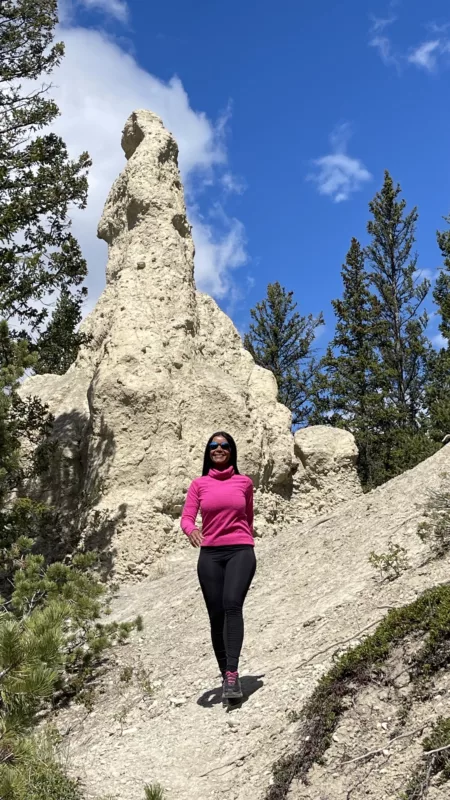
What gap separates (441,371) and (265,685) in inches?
940

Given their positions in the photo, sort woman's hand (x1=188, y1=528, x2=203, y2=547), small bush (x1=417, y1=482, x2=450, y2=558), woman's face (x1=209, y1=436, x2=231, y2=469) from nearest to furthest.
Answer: woman's hand (x1=188, y1=528, x2=203, y2=547)
woman's face (x1=209, y1=436, x2=231, y2=469)
small bush (x1=417, y1=482, x2=450, y2=558)

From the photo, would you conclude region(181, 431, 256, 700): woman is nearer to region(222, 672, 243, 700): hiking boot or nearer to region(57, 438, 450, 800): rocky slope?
region(222, 672, 243, 700): hiking boot

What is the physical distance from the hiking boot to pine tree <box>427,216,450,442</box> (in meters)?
16.9

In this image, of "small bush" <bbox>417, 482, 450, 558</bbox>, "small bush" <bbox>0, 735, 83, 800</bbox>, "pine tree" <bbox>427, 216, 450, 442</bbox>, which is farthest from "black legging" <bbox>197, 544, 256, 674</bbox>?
"pine tree" <bbox>427, 216, 450, 442</bbox>

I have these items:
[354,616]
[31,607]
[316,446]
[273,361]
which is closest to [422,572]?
[354,616]

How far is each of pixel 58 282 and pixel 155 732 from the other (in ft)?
28.6

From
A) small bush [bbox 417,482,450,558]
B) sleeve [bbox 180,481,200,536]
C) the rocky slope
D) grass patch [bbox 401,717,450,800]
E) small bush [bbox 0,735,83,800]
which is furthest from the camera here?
small bush [bbox 417,482,450,558]

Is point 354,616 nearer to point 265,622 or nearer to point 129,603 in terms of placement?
point 265,622

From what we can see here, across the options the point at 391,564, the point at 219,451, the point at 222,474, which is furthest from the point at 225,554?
the point at 391,564

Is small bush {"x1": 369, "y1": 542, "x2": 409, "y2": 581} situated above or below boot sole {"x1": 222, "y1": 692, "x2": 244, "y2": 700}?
above

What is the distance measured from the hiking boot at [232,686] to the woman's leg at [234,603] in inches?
2.0

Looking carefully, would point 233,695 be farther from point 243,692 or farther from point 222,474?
point 222,474

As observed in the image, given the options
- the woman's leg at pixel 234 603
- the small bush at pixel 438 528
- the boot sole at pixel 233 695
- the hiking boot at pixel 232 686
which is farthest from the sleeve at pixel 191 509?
the small bush at pixel 438 528

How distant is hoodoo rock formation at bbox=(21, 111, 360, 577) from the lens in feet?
40.5
